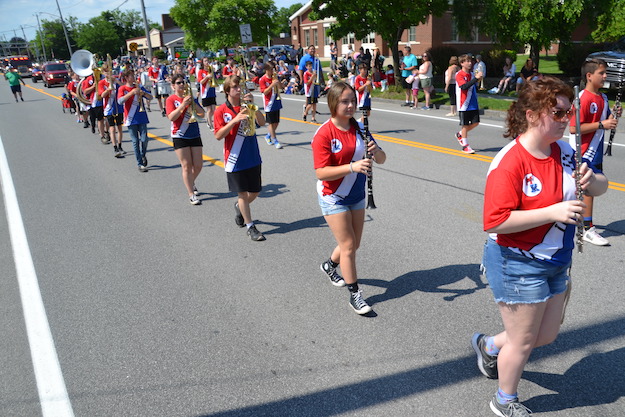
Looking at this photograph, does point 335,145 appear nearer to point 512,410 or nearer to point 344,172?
A: point 344,172

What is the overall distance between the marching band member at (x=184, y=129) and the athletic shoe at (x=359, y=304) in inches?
163

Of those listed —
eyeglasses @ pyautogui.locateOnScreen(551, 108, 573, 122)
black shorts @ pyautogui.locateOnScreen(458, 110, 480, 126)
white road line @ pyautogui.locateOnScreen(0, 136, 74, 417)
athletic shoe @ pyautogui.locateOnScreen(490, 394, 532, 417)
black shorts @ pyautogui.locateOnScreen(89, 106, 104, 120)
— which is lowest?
white road line @ pyautogui.locateOnScreen(0, 136, 74, 417)

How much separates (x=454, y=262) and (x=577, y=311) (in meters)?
1.32

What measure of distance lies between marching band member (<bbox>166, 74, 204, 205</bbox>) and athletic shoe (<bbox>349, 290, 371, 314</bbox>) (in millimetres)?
4141

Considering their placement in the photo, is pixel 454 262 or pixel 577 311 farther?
pixel 454 262

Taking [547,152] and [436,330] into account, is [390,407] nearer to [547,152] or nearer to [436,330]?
[436,330]

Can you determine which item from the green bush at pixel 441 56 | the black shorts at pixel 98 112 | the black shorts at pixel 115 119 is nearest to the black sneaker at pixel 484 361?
the black shorts at pixel 115 119

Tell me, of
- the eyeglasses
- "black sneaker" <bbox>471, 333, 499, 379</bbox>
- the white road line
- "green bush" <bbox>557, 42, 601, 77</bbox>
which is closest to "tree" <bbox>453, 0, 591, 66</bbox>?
"green bush" <bbox>557, 42, 601, 77</bbox>

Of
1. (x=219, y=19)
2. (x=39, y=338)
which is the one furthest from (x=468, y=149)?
(x=219, y=19)

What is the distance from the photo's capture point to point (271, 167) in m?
10.2

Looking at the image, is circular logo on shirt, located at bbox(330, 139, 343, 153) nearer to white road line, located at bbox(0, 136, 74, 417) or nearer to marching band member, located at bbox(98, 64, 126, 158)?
white road line, located at bbox(0, 136, 74, 417)

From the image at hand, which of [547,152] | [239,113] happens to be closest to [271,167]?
[239,113]

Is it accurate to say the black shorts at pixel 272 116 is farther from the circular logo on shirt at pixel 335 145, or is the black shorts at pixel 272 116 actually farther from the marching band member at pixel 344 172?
the circular logo on shirt at pixel 335 145

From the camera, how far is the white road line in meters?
3.50
